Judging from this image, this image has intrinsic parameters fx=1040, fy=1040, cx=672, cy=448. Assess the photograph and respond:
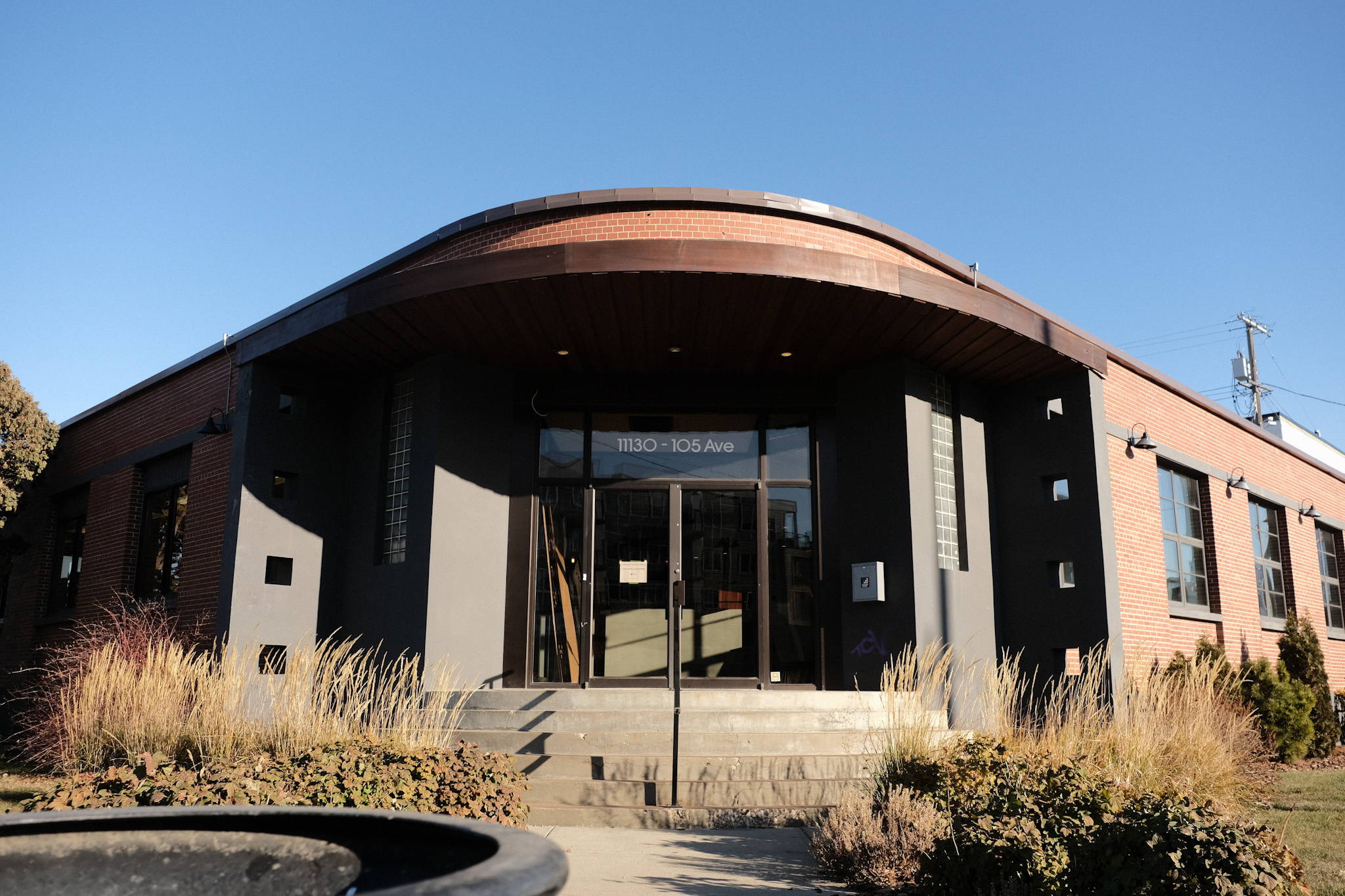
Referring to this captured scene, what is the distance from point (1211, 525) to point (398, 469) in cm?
1054

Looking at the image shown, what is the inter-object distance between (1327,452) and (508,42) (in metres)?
24.7

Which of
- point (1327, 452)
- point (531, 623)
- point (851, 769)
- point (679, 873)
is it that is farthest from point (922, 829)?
point (1327, 452)

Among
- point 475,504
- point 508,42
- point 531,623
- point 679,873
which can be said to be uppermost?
point 508,42

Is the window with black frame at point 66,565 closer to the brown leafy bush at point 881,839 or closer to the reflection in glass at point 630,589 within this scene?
the reflection in glass at point 630,589

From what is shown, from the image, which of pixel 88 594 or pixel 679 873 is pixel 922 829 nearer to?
pixel 679 873

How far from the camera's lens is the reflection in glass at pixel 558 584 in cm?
1081

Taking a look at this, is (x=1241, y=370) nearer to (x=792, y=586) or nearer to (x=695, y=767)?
(x=792, y=586)

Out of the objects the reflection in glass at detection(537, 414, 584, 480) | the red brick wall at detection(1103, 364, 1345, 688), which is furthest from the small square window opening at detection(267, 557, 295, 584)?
the red brick wall at detection(1103, 364, 1345, 688)

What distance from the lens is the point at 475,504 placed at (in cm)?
1070

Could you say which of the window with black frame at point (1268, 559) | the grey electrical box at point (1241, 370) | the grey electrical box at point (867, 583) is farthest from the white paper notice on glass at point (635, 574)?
the grey electrical box at point (1241, 370)

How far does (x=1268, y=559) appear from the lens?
634 inches

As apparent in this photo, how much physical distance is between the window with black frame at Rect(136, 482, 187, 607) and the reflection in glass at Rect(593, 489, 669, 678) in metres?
5.31

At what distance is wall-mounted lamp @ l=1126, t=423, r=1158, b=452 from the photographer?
39.9 ft

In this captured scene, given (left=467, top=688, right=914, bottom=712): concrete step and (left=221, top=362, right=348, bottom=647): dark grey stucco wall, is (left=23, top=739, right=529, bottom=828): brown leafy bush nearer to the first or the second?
(left=467, top=688, right=914, bottom=712): concrete step
